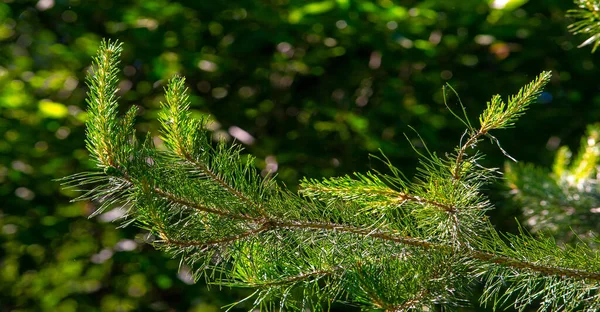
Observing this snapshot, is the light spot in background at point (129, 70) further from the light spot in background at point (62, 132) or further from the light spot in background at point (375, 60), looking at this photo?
the light spot in background at point (375, 60)

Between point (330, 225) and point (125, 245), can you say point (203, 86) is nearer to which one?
point (125, 245)

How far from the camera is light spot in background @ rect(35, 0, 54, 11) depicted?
2383 millimetres

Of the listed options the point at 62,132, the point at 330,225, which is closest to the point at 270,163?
the point at 62,132

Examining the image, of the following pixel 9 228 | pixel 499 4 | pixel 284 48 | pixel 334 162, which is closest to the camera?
pixel 499 4

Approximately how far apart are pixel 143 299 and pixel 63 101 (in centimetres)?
96

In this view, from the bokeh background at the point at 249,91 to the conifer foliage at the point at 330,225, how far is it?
146cm

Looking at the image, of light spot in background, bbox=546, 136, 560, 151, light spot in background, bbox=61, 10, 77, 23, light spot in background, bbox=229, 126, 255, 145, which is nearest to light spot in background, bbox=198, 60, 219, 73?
light spot in background, bbox=229, 126, 255, 145

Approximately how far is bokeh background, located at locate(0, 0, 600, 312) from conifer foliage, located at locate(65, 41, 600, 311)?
1.46m

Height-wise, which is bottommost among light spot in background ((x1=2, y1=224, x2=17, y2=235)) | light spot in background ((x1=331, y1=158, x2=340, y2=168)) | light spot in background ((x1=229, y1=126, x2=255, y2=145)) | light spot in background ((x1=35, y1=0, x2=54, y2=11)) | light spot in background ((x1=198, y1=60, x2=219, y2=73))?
light spot in background ((x1=2, y1=224, x2=17, y2=235))

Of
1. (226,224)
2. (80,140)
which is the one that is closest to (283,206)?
(226,224)

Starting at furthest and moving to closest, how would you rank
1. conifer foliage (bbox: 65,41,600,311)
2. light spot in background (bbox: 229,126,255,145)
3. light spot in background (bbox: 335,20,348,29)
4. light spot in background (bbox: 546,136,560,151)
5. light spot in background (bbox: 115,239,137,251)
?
light spot in background (bbox: 546,136,560,151) → light spot in background (bbox: 229,126,255,145) → light spot in background (bbox: 115,239,137,251) → light spot in background (bbox: 335,20,348,29) → conifer foliage (bbox: 65,41,600,311)

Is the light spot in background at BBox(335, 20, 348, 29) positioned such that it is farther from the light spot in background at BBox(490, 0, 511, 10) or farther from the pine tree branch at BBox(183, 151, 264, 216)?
the pine tree branch at BBox(183, 151, 264, 216)

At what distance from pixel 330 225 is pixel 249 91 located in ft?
7.28

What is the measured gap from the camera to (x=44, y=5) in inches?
94.5
